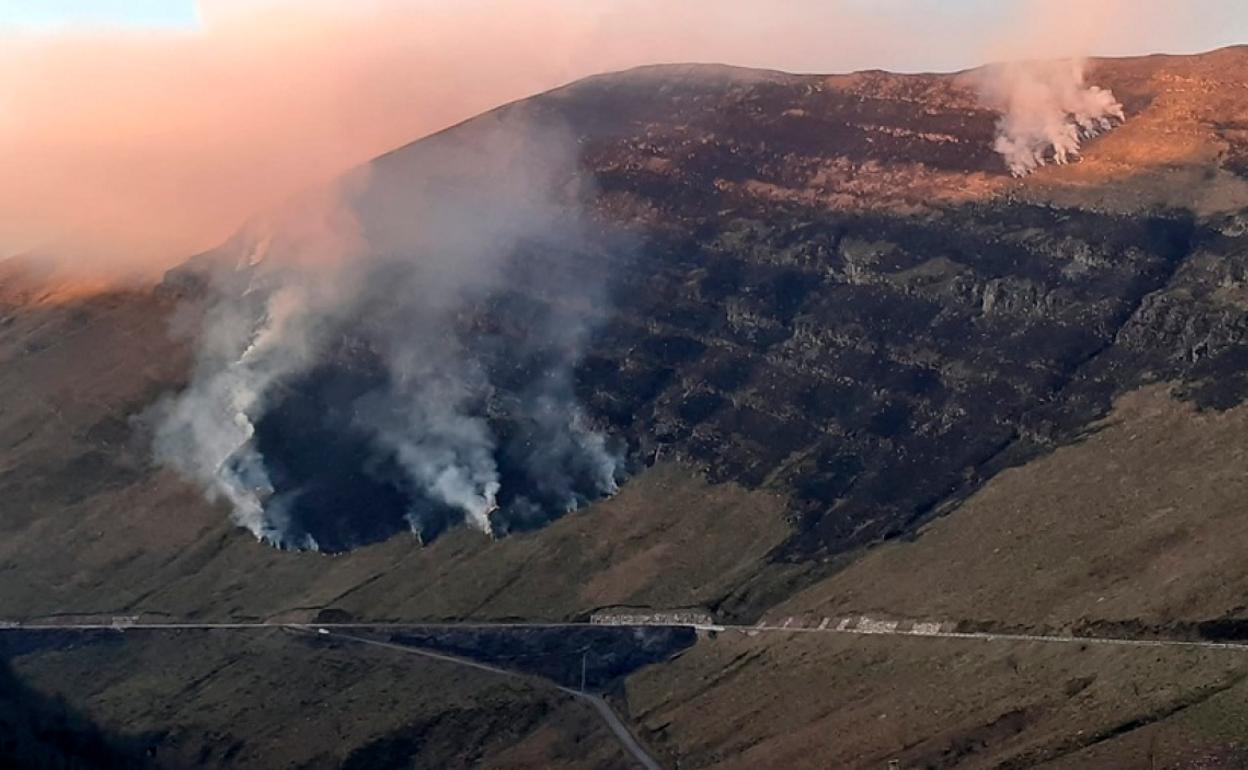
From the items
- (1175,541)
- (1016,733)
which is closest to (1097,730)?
(1016,733)

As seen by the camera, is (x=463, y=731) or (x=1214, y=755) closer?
(x=1214, y=755)

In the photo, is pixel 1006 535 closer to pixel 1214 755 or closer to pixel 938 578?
pixel 938 578

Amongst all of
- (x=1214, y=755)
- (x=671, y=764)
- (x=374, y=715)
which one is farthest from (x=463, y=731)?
(x=1214, y=755)

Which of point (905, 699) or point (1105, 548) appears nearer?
point (905, 699)

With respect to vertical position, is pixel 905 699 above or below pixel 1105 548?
below

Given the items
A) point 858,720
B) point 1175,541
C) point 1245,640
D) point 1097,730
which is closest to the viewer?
point 1097,730

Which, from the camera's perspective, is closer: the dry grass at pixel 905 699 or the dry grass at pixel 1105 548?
the dry grass at pixel 905 699

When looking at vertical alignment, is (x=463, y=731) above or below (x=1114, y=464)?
below

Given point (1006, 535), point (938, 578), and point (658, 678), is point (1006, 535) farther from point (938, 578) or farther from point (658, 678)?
point (658, 678)

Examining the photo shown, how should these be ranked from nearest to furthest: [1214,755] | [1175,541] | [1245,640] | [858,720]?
[1214,755]
[1245,640]
[858,720]
[1175,541]

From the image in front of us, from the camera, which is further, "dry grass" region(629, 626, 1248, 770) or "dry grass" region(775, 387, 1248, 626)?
"dry grass" region(775, 387, 1248, 626)
